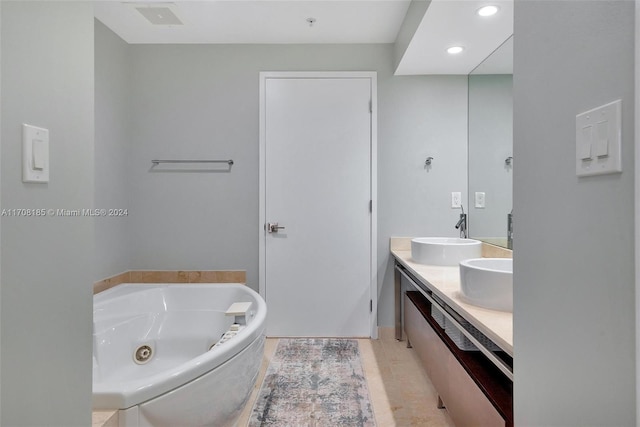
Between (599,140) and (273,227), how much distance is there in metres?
2.45

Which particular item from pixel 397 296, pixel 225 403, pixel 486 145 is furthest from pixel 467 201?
pixel 225 403

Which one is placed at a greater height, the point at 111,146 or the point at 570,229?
the point at 111,146

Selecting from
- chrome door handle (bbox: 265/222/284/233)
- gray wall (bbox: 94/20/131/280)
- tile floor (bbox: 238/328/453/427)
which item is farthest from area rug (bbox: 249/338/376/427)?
gray wall (bbox: 94/20/131/280)

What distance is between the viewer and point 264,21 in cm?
252

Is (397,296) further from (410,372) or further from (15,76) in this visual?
(15,76)

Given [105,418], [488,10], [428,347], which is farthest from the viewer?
[428,347]

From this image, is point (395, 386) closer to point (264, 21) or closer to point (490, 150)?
point (490, 150)

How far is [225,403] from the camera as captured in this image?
1.54 meters

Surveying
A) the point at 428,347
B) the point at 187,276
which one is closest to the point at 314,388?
the point at 428,347

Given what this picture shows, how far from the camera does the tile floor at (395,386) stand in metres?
1.83

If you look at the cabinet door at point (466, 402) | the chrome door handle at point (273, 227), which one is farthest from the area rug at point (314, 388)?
the chrome door handle at point (273, 227)

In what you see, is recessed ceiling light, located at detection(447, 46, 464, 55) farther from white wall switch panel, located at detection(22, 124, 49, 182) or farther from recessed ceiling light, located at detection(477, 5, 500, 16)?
white wall switch panel, located at detection(22, 124, 49, 182)

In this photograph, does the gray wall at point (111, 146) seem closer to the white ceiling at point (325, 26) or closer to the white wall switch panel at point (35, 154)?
the white ceiling at point (325, 26)

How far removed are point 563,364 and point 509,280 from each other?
57cm
